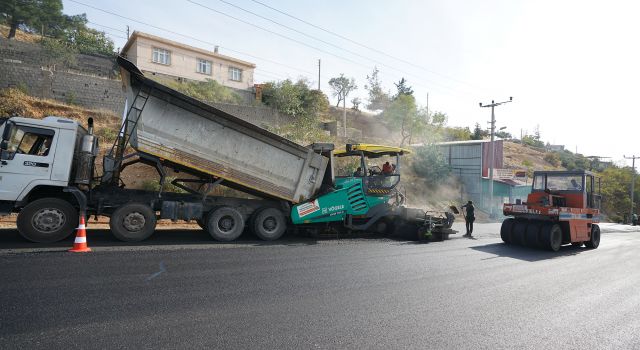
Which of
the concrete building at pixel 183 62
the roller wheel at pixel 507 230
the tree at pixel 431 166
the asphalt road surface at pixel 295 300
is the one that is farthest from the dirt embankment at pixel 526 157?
the asphalt road surface at pixel 295 300

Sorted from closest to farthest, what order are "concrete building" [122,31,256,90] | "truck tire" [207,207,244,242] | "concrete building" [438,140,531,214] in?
"truck tire" [207,207,244,242], "concrete building" [122,31,256,90], "concrete building" [438,140,531,214]

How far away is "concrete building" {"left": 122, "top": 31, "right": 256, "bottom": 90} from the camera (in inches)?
1149

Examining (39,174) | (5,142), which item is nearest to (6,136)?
(5,142)

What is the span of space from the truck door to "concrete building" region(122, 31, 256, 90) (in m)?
23.8

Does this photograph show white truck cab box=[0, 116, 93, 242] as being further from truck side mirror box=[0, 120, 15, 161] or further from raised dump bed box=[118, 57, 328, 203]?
raised dump bed box=[118, 57, 328, 203]

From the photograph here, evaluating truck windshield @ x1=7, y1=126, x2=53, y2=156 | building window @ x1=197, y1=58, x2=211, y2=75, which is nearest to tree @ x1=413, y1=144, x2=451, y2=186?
building window @ x1=197, y1=58, x2=211, y2=75

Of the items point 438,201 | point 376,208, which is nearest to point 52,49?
point 376,208

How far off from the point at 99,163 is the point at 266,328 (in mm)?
13585

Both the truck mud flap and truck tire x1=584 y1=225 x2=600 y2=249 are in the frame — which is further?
truck tire x1=584 y1=225 x2=600 y2=249

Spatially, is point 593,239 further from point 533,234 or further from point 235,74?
point 235,74

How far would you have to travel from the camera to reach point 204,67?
106ft

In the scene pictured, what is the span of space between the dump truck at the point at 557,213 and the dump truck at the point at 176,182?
3.12 meters

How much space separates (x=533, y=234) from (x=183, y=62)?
28.6 metres

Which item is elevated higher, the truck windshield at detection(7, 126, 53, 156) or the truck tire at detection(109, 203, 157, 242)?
the truck windshield at detection(7, 126, 53, 156)
